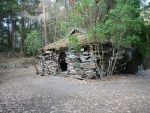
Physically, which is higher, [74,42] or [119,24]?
[119,24]

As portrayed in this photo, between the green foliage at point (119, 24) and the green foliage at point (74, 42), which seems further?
the green foliage at point (74, 42)

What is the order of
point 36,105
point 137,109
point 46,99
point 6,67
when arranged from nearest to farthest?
point 137,109, point 36,105, point 46,99, point 6,67

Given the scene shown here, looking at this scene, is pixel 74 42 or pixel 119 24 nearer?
pixel 119 24

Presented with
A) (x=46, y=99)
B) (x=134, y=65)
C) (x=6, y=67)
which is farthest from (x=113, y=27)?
(x=6, y=67)

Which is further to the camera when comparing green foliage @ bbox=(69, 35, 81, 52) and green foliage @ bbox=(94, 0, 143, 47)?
green foliage @ bbox=(69, 35, 81, 52)

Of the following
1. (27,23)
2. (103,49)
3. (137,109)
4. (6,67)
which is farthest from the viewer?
(27,23)

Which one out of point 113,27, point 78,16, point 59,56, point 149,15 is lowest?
point 59,56

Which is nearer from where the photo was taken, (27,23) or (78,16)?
(78,16)

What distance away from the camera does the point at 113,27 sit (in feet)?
38.4

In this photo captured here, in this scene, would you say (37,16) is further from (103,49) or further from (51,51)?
(103,49)

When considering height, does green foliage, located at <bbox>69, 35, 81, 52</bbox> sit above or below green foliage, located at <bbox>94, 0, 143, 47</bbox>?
below

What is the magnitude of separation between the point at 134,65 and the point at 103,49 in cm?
392

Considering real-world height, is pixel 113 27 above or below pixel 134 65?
above

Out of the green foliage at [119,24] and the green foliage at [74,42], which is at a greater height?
the green foliage at [119,24]
